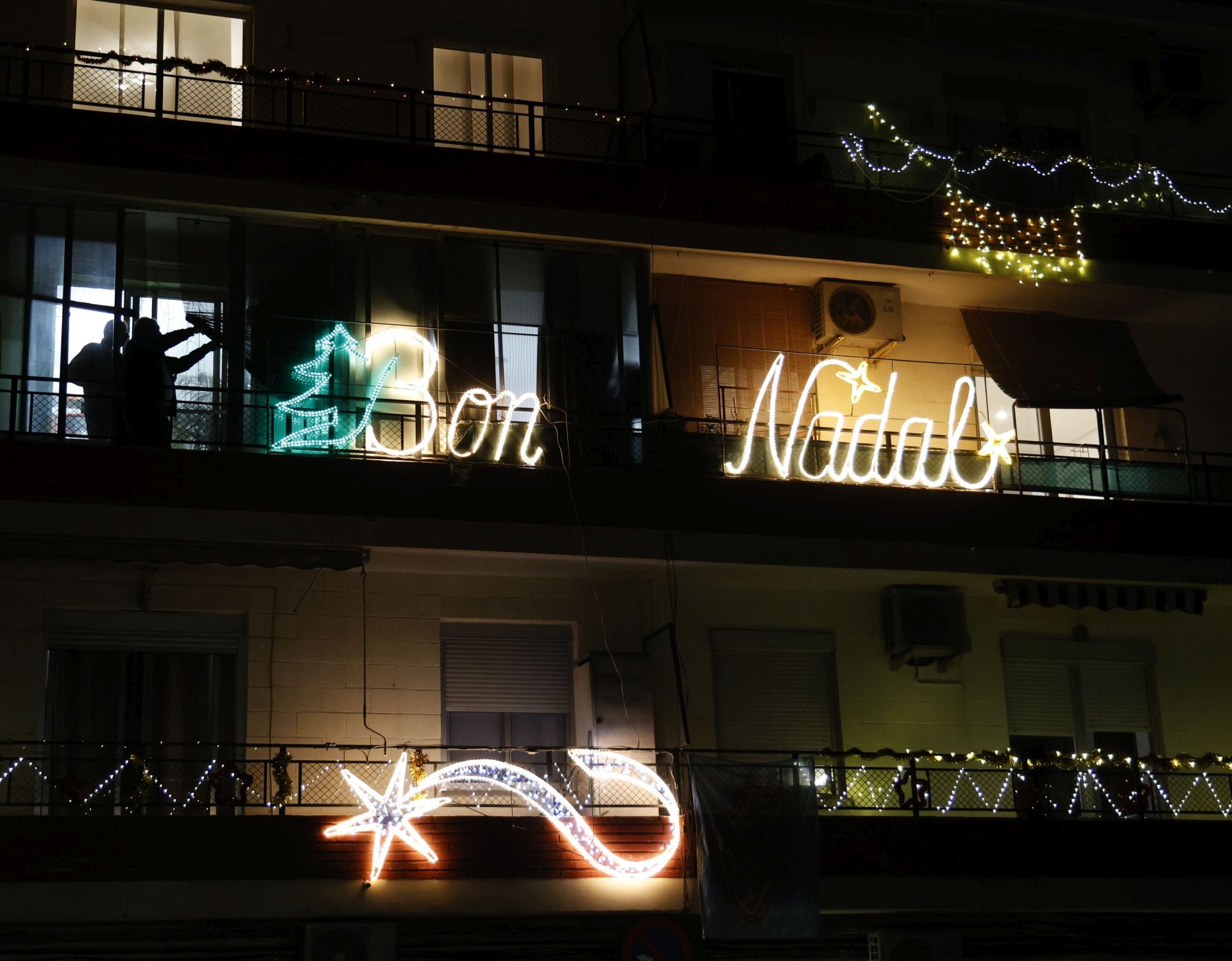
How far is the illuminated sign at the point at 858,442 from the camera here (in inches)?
802

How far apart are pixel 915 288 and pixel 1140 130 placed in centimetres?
482

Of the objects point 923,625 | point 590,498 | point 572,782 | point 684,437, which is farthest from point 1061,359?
point 572,782

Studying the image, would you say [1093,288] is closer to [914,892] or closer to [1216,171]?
[1216,171]

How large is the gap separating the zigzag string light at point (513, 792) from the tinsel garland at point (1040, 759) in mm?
1892

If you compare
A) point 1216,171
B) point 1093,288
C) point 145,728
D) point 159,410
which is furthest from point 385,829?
point 1216,171

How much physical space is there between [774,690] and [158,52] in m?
10.2

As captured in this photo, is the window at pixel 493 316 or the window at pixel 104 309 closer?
the window at pixel 104 309

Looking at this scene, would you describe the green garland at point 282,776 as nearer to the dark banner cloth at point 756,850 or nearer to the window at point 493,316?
the dark banner cloth at point 756,850

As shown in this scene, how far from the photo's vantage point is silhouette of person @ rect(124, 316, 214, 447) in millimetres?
18234

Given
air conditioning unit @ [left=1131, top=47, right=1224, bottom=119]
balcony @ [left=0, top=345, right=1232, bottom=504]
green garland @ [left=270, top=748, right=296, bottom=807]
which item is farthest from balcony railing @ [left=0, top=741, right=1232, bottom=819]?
air conditioning unit @ [left=1131, top=47, right=1224, bottom=119]

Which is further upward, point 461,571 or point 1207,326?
point 1207,326

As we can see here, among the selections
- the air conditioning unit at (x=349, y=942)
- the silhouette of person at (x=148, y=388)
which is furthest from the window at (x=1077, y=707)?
the silhouette of person at (x=148, y=388)

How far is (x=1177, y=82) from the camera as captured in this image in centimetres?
2462

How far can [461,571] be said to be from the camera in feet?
65.8
